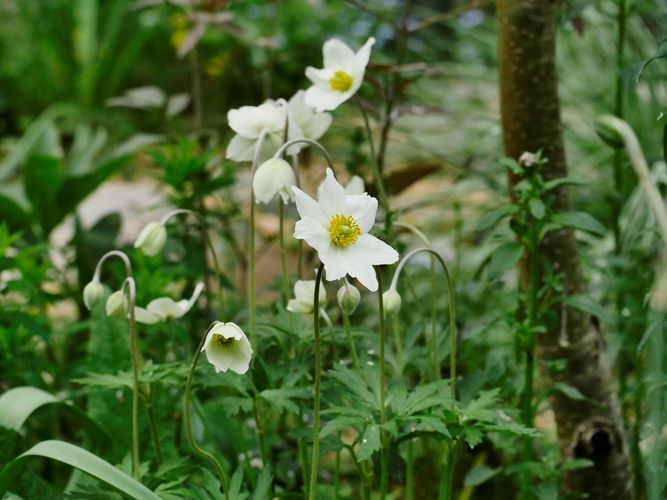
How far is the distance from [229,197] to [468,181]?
3.06 feet

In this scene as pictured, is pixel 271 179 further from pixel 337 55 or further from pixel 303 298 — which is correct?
pixel 337 55

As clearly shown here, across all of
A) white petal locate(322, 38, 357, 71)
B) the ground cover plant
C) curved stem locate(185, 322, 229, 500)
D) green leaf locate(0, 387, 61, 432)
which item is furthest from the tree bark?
green leaf locate(0, 387, 61, 432)

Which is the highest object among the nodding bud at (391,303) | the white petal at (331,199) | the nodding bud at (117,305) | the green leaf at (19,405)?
the white petal at (331,199)

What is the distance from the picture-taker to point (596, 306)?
130 cm

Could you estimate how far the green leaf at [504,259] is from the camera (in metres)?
1.25

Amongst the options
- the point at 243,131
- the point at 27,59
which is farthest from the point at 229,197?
the point at 27,59

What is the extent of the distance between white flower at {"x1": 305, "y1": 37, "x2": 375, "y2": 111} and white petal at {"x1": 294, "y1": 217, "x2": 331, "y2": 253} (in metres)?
0.31

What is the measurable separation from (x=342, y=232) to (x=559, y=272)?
2.18 feet

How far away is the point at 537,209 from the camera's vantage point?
1191mm

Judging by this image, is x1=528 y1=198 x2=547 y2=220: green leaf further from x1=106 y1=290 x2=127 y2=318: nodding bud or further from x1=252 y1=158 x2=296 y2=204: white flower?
x1=106 y1=290 x2=127 y2=318: nodding bud

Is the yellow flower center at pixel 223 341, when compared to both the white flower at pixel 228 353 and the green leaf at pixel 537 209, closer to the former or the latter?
the white flower at pixel 228 353

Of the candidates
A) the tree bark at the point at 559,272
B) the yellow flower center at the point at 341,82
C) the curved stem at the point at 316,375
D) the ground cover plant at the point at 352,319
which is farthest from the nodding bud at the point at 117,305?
the tree bark at the point at 559,272

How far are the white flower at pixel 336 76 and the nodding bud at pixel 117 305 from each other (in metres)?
0.36

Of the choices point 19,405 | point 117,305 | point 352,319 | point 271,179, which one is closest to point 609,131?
point 271,179
